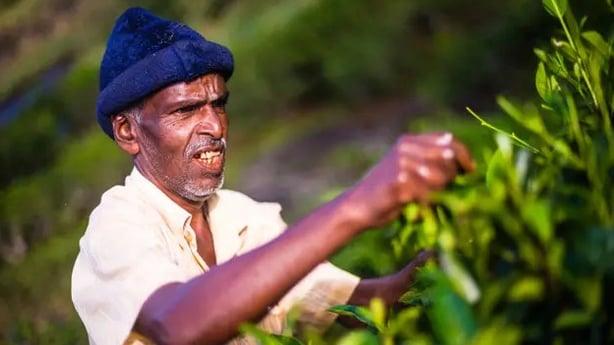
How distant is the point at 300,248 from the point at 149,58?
87 cm

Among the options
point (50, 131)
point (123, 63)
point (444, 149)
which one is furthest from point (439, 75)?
point (444, 149)

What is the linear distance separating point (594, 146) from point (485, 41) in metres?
5.99

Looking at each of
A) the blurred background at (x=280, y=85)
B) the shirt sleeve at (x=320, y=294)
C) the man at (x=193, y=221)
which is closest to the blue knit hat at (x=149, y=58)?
the man at (x=193, y=221)

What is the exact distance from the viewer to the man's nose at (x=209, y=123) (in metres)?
2.08

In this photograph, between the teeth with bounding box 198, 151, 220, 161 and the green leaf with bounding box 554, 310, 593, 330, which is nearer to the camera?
the green leaf with bounding box 554, 310, 593, 330

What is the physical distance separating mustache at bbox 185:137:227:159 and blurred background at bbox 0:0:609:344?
4.20 metres

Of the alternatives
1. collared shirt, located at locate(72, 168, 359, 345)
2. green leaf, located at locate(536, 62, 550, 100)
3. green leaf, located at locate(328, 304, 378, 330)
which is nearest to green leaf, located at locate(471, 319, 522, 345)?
green leaf, located at locate(328, 304, 378, 330)

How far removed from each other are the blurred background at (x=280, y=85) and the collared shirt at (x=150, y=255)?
4.04 meters

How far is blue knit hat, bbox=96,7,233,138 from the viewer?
2.04 m

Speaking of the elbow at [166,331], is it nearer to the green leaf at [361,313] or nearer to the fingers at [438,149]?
the green leaf at [361,313]

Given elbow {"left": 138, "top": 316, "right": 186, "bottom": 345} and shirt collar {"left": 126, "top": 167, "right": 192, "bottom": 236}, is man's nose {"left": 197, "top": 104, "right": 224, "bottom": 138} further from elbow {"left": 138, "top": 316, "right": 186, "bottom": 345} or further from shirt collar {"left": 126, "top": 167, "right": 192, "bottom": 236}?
elbow {"left": 138, "top": 316, "right": 186, "bottom": 345}

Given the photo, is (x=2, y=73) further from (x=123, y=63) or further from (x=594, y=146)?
(x=594, y=146)

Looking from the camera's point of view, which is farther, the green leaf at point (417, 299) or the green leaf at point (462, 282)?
the green leaf at point (417, 299)

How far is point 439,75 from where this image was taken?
708 centimetres
